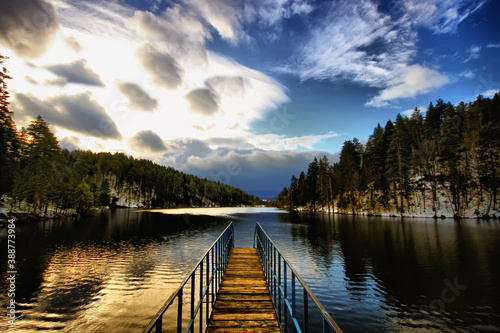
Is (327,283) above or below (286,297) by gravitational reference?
below

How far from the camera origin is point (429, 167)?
226 ft

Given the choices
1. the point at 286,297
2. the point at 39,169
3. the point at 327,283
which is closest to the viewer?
the point at 286,297

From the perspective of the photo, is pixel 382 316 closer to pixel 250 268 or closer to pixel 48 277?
pixel 250 268

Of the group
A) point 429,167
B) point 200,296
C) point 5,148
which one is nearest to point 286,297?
point 200,296

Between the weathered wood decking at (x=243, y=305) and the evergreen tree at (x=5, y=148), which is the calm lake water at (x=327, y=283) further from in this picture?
the evergreen tree at (x=5, y=148)

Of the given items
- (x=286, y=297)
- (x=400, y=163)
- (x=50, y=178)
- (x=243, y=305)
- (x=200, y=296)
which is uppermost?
(x=400, y=163)

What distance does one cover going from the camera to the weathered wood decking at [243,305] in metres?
6.32

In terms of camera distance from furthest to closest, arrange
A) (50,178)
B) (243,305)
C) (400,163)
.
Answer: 1. (400,163)
2. (50,178)
3. (243,305)

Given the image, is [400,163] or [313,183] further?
[313,183]

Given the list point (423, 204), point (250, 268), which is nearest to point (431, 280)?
point (250, 268)

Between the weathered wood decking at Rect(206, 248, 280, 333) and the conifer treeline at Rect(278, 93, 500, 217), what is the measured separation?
6668cm

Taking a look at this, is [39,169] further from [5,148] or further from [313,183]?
[313,183]

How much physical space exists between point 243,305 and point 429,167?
265ft

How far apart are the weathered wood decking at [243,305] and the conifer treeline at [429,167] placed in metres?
66.7
